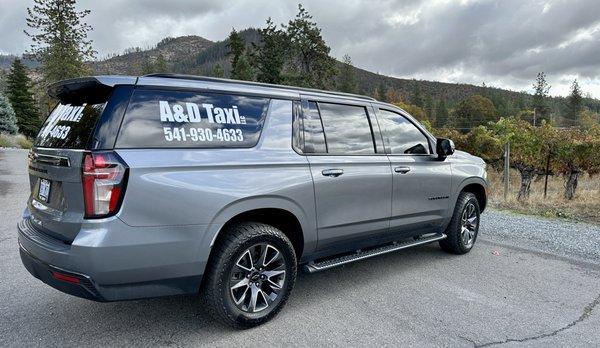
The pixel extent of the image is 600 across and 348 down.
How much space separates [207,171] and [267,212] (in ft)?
2.30

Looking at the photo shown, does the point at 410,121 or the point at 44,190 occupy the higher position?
the point at 410,121

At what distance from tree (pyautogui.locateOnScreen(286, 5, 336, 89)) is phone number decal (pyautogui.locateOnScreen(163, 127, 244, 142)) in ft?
151

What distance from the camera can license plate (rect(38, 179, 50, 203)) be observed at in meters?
2.97

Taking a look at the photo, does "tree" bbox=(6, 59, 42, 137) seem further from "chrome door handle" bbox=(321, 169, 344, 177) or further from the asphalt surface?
"chrome door handle" bbox=(321, 169, 344, 177)

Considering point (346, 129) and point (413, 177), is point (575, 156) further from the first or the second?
point (346, 129)

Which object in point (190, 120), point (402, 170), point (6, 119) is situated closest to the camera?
point (190, 120)

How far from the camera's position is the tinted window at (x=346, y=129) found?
3850mm

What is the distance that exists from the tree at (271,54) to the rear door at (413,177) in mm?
45960

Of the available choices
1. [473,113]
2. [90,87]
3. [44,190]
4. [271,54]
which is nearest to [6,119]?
[271,54]

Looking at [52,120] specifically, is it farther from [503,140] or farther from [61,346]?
[503,140]

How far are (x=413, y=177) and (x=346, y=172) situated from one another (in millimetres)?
1063

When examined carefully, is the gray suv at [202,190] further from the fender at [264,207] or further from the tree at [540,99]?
the tree at [540,99]

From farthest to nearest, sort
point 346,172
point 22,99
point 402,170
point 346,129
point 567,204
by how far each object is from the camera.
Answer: point 22,99 < point 567,204 < point 402,170 < point 346,129 < point 346,172

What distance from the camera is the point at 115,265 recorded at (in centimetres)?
260
